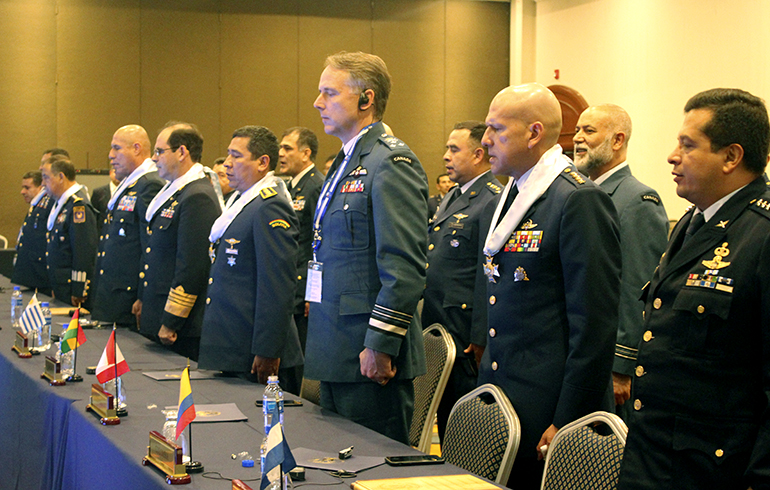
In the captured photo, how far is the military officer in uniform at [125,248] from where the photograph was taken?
14.6ft

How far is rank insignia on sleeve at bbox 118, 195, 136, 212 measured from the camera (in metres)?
4.55

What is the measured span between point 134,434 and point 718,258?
154cm

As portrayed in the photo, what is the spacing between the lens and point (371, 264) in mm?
2461

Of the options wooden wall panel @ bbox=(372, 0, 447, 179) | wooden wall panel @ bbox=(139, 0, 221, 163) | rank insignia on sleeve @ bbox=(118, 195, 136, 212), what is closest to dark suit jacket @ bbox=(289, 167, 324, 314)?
rank insignia on sleeve @ bbox=(118, 195, 136, 212)

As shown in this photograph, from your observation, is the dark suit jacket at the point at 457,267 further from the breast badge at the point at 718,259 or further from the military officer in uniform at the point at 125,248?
the breast badge at the point at 718,259

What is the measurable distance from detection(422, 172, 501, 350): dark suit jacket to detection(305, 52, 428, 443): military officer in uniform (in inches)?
49.5

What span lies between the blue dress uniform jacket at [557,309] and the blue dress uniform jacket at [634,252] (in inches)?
25.7

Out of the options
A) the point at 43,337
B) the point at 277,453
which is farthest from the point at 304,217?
the point at 277,453

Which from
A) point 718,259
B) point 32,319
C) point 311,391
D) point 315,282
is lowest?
point 311,391

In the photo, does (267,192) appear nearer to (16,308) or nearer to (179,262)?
(179,262)

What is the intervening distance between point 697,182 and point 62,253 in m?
5.36

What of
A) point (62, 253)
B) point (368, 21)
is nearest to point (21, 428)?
point (62, 253)

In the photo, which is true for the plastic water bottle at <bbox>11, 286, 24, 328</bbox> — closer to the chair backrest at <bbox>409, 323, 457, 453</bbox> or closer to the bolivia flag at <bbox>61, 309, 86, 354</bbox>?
the bolivia flag at <bbox>61, 309, 86, 354</bbox>

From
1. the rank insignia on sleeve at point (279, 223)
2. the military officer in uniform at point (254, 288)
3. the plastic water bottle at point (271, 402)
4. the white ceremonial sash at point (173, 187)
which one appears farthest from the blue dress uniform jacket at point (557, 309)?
the white ceremonial sash at point (173, 187)
